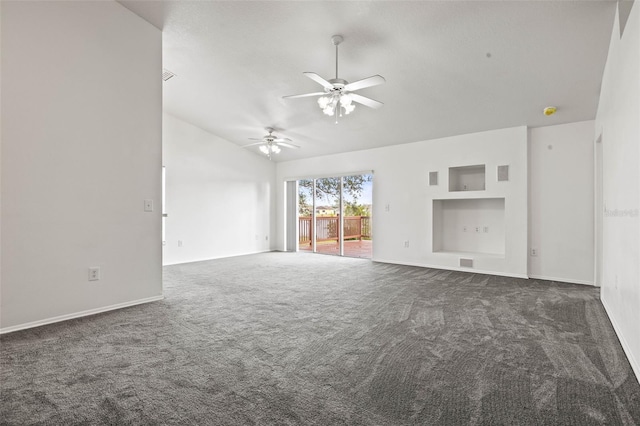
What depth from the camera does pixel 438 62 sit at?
386 cm

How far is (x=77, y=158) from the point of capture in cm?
324

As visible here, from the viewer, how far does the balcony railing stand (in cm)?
848

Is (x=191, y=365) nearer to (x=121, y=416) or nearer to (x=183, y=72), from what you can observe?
(x=121, y=416)

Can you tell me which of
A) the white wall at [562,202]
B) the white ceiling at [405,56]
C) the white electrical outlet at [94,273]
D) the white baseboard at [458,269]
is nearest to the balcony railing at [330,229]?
the white baseboard at [458,269]

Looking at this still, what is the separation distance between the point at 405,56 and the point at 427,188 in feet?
9.85

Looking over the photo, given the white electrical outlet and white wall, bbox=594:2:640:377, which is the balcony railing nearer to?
white wall, bbox=594:2:640:377

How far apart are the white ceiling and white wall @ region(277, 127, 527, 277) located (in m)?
0.38

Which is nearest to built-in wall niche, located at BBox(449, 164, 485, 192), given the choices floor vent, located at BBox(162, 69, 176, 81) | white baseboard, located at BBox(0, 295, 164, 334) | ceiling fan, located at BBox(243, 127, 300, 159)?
ceiling fan, located at BBox(243, 127, 300, 159)

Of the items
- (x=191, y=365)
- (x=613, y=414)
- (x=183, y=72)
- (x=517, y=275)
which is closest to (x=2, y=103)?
(x=183, y=72)

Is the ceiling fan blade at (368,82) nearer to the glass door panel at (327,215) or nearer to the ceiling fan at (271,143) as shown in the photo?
the ceiling fan at (271,143)

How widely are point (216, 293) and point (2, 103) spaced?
2820 mm

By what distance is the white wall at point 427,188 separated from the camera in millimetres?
5289

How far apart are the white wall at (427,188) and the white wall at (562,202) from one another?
0.19 m

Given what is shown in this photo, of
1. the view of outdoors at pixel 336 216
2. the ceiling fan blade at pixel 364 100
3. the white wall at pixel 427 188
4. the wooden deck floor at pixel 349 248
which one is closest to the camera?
the ceiling fan blade at pixel 364 100
